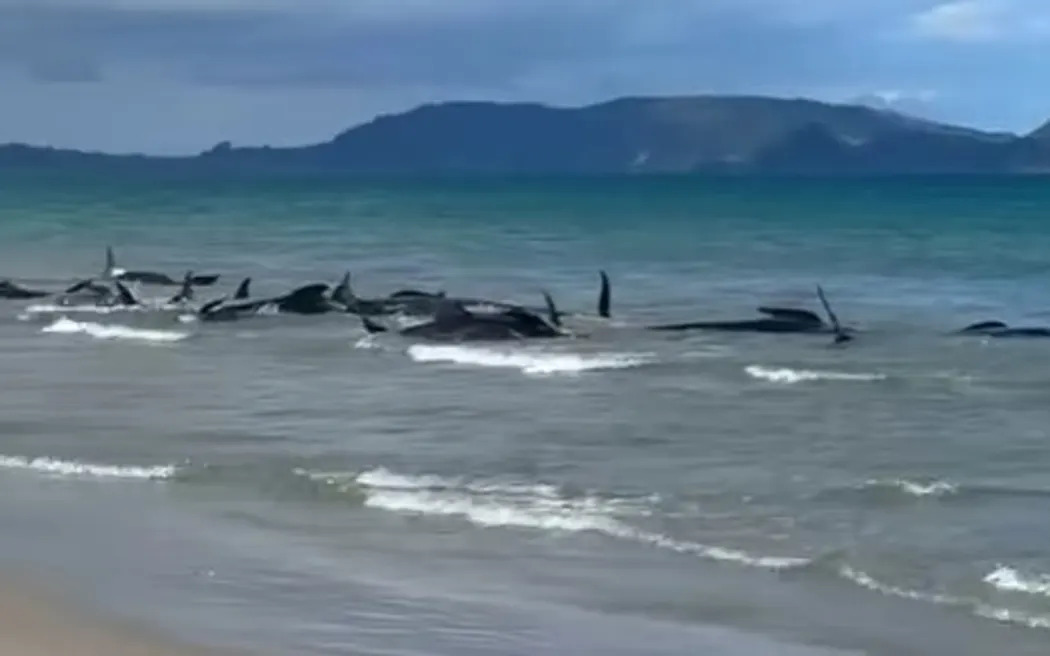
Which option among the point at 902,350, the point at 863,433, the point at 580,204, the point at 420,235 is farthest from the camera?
the point at 580,204

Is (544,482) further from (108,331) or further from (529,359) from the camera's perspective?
(108,331)

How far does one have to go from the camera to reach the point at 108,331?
1334 inches

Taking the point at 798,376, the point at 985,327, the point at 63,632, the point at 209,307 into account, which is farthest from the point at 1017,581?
the point at 209,307

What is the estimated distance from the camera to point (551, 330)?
30.9 m

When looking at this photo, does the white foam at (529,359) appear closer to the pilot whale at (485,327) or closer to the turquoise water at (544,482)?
the turquoise water at (544,482)

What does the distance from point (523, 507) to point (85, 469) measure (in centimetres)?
465

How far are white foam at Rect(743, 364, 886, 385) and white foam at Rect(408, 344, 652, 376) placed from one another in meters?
2.06

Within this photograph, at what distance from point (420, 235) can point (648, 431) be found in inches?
2164

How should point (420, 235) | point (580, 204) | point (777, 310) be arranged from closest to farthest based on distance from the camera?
point (777, 310) → point (420, 235) → point (580, 204)

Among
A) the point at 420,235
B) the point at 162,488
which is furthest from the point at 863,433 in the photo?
the point at 420,235

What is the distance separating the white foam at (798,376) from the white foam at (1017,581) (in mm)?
11425

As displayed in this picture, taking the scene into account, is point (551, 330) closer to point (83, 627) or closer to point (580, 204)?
point (83, 627)

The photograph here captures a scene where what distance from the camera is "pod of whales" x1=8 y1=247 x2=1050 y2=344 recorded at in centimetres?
3072

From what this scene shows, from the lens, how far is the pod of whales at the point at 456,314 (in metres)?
30.7
